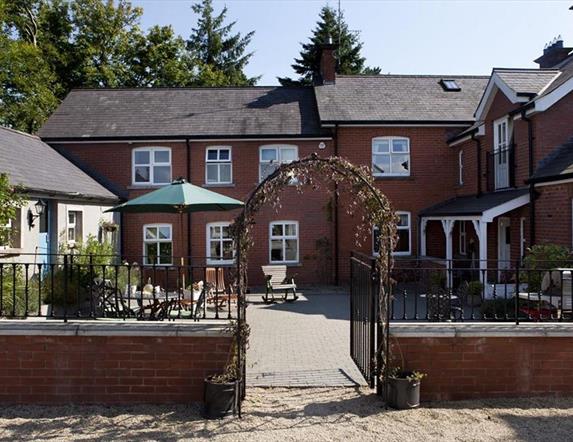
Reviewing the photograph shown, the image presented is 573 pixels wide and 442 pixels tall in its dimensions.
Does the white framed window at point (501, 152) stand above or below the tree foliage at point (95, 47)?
below

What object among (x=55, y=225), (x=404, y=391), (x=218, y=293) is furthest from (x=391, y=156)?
(x=404, y=391)

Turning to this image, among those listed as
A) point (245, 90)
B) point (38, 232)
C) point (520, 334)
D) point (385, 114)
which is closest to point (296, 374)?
point (520, 334)

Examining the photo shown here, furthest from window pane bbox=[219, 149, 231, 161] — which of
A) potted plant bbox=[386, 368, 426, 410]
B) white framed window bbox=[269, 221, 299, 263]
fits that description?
potted plant bbox=[386, 368, 426, 410]

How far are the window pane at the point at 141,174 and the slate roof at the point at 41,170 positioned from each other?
134 centimetres

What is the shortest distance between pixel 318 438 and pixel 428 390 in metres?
1.61

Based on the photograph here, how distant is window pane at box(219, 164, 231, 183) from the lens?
18.0m

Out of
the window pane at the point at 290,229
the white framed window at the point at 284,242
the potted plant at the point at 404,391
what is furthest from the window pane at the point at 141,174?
the potted plant at the point at 404,391

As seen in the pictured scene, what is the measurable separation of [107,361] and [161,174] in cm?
1259

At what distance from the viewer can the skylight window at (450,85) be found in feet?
65.8

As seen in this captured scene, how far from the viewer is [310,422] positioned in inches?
220

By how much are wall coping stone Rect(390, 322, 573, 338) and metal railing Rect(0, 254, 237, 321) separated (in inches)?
78.8

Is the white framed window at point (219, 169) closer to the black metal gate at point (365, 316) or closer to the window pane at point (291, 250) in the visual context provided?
the window pane at point (291, 250)

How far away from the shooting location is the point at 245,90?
68.0 feet

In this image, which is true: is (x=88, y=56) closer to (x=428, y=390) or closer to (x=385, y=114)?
(x=385, y=114)
